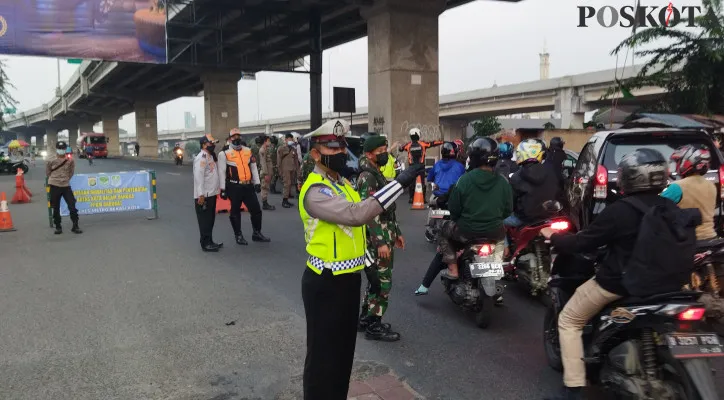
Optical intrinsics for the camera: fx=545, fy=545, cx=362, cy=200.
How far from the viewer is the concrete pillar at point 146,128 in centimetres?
5556

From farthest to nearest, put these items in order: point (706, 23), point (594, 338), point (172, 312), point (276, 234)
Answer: point (706, 23)
point (276, 234)
point (172, 312)
point (594, 338)

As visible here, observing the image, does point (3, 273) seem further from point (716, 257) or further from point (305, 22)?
point (305, 22)

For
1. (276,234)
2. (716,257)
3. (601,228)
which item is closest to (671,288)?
(601,228)

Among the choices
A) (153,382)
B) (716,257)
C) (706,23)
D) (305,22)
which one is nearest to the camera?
(153,382)

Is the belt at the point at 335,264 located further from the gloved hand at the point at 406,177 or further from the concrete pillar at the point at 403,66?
the concrete pillar at the point at 403,66

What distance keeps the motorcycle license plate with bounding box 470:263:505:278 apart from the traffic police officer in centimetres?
197

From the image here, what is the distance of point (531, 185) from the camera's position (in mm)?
5762

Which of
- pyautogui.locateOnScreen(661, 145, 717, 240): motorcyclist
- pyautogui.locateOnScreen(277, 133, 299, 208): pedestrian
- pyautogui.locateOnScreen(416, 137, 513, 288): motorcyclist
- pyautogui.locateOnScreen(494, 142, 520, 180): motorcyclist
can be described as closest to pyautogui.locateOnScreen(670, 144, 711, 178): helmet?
pyautogui.locateOnScreen(661, 145, 717, 240): motorcyclist

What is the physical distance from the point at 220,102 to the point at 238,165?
25.6m

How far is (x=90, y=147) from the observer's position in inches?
2053

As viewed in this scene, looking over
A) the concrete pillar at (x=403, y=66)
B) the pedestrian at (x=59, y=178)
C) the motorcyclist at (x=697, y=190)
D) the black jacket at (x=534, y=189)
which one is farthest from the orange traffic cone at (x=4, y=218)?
the motorcyclist at (x=697, y=190)

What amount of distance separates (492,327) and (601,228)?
2.27 m

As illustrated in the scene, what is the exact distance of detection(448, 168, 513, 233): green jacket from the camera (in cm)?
502

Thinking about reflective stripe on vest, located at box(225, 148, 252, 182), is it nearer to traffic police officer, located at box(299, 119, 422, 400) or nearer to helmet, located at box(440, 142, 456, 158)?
helmet, located at box(440, 142, 456, 158)
